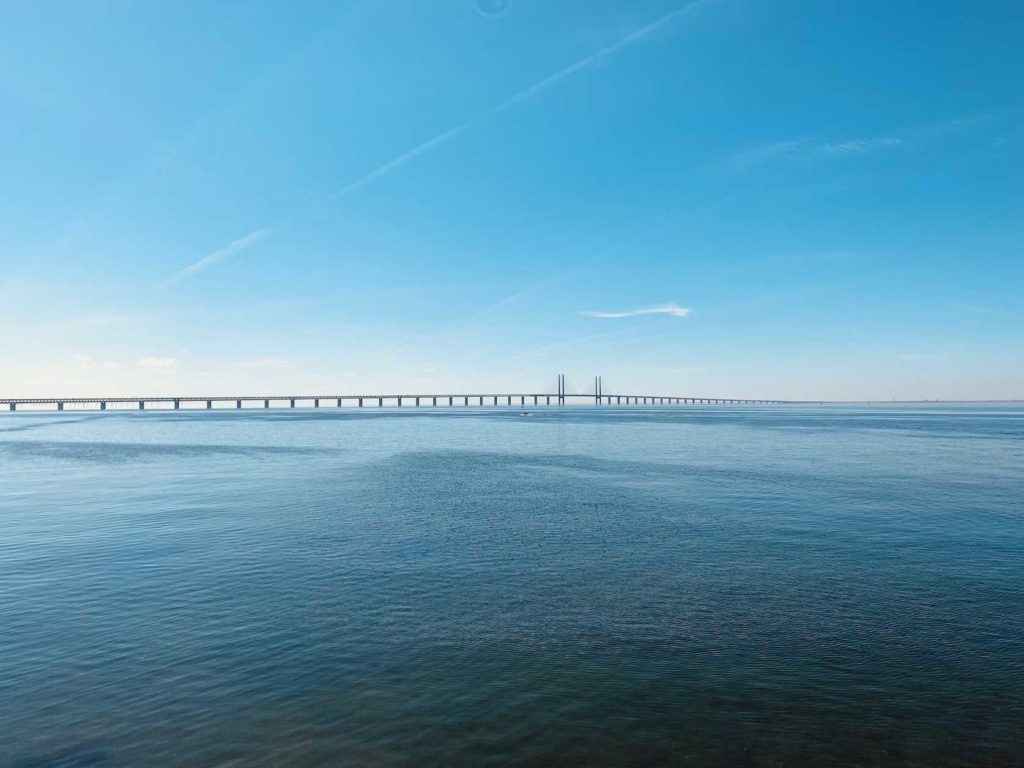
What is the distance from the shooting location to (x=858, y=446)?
196 feet

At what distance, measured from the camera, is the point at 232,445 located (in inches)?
2520

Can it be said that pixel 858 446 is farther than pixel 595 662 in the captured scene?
Yes

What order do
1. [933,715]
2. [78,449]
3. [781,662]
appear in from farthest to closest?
[78,449], [781,662], [933,715]

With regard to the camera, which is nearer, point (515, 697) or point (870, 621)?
point (515, 697)

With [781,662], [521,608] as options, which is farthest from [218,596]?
[781,662]

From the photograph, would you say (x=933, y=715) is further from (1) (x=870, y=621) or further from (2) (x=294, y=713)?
(2) (x=294, y=713)

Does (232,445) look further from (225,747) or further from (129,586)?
(225,747)

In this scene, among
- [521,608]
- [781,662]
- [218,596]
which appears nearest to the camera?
[781,662]

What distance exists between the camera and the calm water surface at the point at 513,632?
8195mm

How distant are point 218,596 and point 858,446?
6244 cm

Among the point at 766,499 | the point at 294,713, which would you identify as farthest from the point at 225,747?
the point at 766,499

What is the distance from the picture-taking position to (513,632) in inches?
466

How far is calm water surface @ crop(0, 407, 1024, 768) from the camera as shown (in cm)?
820

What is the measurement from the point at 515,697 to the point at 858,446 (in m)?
61.7
